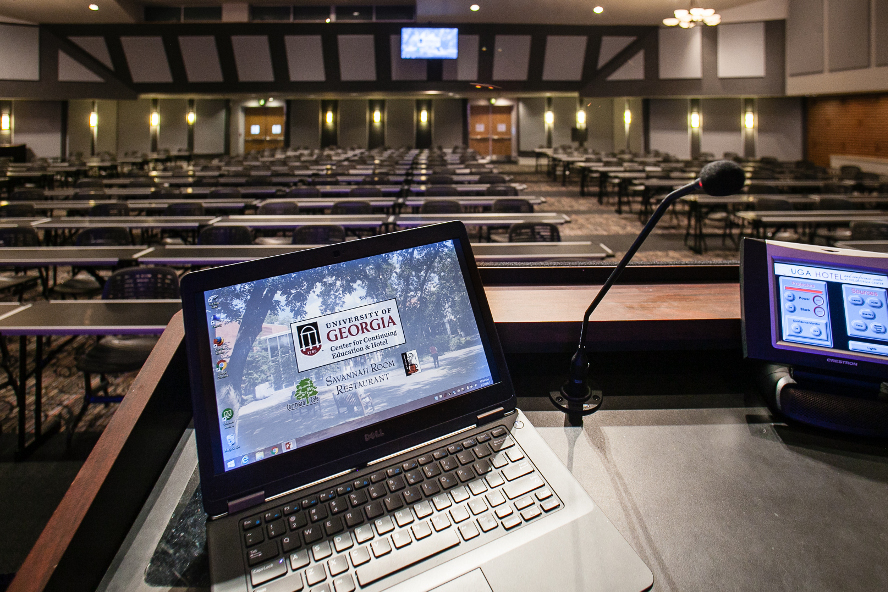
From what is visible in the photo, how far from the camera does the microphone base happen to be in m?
1.02

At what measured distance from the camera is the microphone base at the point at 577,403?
3.34ft

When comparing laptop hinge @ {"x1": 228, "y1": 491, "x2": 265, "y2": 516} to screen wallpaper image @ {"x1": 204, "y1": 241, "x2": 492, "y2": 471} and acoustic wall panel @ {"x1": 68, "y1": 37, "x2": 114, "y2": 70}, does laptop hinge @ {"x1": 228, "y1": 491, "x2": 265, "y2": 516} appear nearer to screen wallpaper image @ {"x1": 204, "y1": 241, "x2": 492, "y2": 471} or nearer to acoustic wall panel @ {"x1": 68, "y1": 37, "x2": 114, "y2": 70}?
screen wallpaper image @ {"x1": 204, "y1": 241, "x2": 492, "y2": 471}

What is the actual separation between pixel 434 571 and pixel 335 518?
0.14m

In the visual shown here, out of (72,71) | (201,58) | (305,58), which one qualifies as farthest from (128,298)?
(72,71)

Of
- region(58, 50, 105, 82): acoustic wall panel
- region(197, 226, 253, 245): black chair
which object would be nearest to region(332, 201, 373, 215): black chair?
region(197, 226, 253, 245): black chair

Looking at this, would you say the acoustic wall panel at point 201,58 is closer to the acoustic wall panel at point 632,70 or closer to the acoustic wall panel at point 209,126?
the acoustic wall panel at point 209,126

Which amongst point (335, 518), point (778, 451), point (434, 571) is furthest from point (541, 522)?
point (778, 451)

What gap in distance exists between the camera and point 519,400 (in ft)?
3.50

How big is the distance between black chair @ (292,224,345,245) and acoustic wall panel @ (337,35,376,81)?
521 inches

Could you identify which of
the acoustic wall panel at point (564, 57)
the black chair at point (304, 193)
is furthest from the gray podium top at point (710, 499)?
the acoustic wall panel at point (564, 57)

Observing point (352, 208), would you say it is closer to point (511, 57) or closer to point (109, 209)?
point (109, 209)

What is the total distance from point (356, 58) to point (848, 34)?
12.5 meters

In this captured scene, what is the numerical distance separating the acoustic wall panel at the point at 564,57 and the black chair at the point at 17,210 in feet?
45.8

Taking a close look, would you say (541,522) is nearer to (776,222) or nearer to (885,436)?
(885,436)
